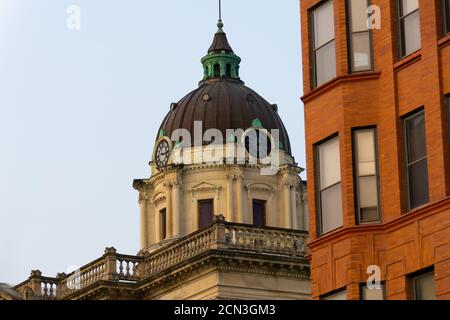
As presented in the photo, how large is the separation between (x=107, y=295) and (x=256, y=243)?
26.9ft

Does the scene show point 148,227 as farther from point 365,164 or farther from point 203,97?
point 365,164

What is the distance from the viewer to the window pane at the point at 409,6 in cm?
4491

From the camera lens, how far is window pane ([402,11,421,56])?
44844 millimetres

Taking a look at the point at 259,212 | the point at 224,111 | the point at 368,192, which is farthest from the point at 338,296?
the point at 224,111

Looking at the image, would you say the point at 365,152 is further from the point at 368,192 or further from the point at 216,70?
the point at 216,70

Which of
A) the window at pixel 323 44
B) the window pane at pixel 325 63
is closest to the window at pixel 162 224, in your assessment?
the window at pixel 323 44

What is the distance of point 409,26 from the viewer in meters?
45.2

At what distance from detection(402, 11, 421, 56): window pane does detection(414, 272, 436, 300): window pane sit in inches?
229

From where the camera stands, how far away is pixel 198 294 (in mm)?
74500

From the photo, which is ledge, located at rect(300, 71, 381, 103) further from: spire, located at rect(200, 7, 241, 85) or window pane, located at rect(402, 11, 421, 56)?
spire, located at rect(200, 7, 241, 85)

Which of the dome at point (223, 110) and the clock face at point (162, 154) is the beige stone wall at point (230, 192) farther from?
the dome at point (223, 110)

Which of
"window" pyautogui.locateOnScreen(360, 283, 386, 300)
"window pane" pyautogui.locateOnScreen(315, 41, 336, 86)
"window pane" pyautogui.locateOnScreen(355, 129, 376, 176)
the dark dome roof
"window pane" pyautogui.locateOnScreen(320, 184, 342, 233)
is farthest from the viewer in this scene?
the dark dome roof

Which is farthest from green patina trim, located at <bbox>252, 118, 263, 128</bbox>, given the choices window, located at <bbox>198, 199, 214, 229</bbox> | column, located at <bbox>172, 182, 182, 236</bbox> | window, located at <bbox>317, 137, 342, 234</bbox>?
window, located at <bbox>317, 137, 342, 234</bbox>
